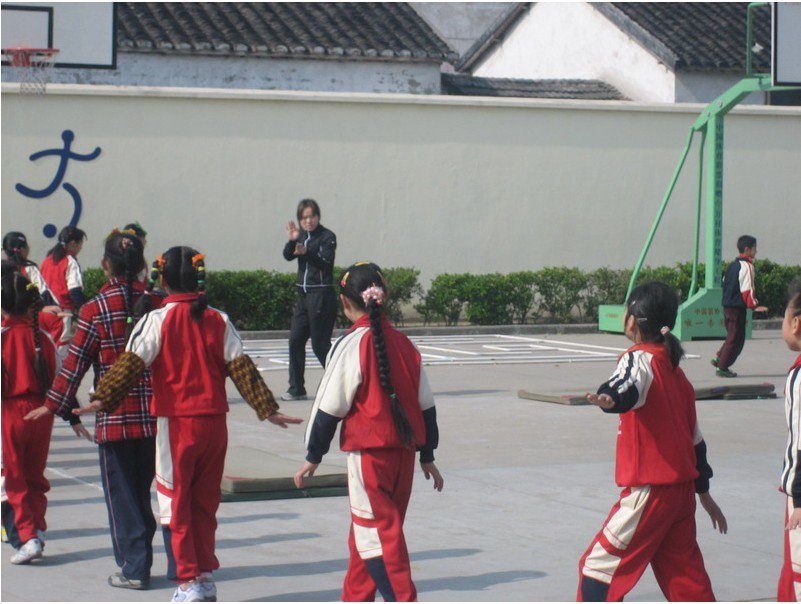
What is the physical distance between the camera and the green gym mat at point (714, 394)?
11.8 metres

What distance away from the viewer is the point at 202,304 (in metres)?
5.53

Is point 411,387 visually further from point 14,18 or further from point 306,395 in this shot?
point 14,18

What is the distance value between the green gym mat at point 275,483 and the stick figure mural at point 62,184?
11.3m

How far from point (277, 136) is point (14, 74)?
12.7 feet

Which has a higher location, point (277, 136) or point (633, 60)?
point (633, 60)

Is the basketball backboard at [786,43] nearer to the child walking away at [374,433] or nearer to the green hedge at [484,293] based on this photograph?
the green hedge at [484,293]

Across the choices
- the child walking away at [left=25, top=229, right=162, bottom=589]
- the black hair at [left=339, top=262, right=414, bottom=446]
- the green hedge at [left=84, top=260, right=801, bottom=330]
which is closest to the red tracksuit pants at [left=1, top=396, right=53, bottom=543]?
the child walking away at [left=25, top=229, right=162, bottom=589]

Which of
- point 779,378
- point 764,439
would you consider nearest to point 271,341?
point 779,378

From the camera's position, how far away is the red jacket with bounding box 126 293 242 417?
5.46 metres

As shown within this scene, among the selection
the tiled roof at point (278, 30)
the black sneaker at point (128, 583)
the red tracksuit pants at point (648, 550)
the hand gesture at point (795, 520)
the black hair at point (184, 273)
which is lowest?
the black sneaker at point (128, 583)

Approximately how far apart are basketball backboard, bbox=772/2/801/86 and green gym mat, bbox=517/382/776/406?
551cm

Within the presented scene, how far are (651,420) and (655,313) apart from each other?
397mm

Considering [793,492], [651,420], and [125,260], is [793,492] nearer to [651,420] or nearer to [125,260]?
[651,420]

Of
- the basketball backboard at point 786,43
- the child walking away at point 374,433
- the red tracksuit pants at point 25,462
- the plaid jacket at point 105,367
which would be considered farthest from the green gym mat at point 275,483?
the basketball backboard at point 786,43
